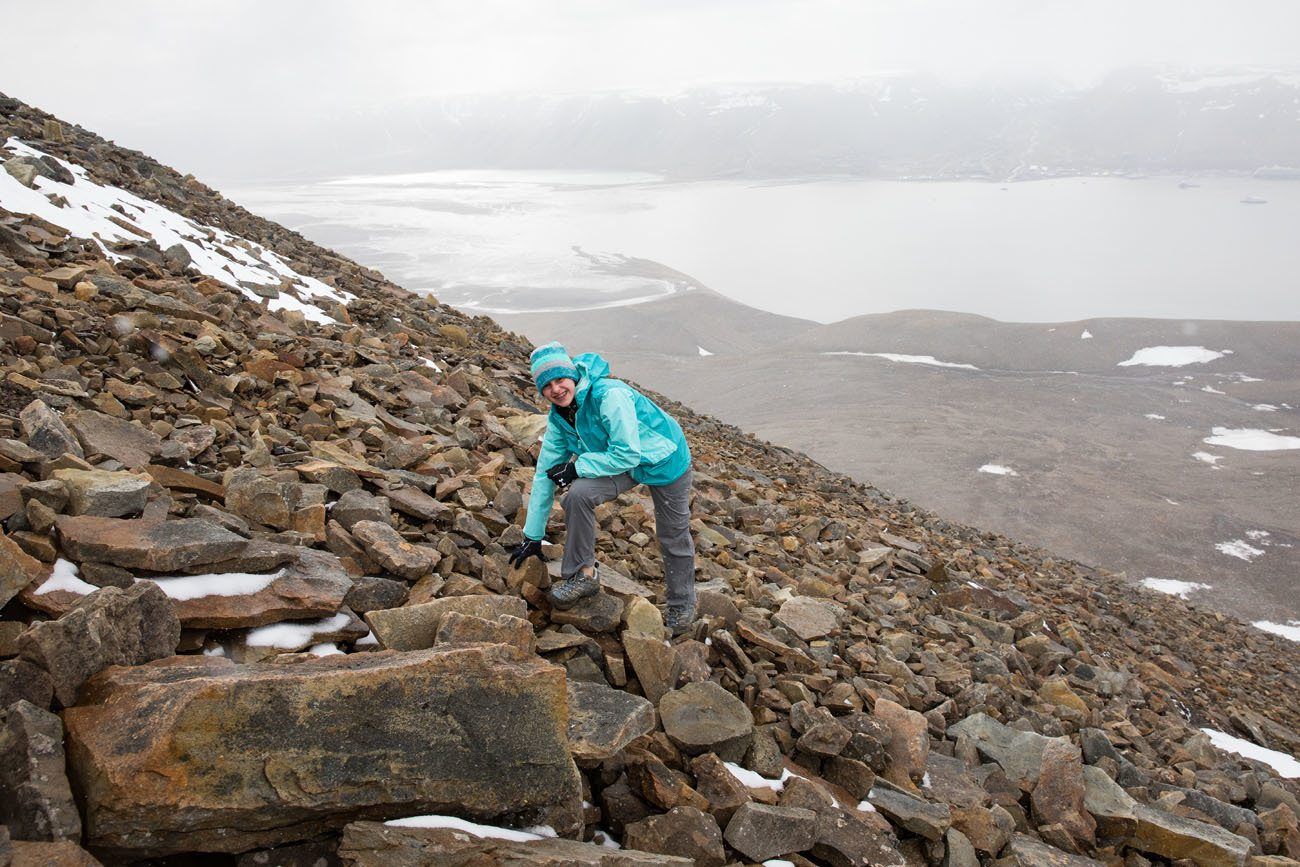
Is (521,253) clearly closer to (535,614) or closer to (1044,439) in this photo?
(1044,439)

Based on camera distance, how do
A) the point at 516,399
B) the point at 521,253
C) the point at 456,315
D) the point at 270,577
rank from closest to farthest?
the point at 270,577 → the point at 516,399 → the point at 456,315 → the point at 521,253

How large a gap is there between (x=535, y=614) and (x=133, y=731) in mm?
2573

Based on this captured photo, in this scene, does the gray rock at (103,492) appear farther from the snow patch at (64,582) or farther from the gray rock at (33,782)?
the gray rock at (33,782)

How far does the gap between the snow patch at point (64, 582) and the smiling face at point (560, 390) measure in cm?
259

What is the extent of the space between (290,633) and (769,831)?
276 centimetres

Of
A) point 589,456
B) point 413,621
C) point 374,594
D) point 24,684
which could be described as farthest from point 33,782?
point 589,456

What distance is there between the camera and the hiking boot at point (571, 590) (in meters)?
5.16

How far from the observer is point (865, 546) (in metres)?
11.4

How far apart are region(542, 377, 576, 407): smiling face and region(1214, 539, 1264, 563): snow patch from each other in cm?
3566

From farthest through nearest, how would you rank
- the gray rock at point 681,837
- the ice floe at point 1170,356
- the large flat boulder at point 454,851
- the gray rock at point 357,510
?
the ice floe at point 1170,356, the gray rock at point 357,510, the gray rock at point 681,837, the large flat boulder at point 454,851

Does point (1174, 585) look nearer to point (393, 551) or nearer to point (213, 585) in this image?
point (393, 551)

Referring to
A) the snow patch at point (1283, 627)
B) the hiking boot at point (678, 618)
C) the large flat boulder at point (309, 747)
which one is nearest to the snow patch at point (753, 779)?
the hiking boot at point (678, 618)

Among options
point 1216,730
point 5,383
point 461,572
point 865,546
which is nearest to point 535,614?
point 461,572

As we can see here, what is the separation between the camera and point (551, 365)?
4809 millimetres
